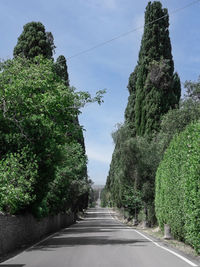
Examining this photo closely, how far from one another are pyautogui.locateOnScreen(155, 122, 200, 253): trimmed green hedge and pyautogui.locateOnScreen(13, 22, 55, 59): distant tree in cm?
1570

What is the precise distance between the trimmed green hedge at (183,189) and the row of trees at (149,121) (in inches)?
417

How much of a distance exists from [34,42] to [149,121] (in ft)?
45.9

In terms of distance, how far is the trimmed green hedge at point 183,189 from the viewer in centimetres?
1227

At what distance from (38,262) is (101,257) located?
80.9 inches

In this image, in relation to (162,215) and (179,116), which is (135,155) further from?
(162,215)

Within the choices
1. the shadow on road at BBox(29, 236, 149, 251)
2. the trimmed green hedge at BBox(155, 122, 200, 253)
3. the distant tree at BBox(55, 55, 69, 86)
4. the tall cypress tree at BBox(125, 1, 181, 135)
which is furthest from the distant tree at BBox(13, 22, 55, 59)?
the shadow on road at BBox(29, 236, 149, 251)

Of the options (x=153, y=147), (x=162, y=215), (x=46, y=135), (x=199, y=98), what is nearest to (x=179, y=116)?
(x=199, y=98)

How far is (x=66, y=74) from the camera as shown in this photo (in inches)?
1713

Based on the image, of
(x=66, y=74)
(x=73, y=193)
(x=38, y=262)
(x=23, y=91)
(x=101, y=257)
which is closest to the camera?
(x=38, y=262)

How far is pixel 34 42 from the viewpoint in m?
32.9

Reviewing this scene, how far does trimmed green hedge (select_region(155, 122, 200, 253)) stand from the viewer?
12266 mm

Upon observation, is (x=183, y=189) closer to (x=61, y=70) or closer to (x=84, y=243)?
(x=84, y=243)

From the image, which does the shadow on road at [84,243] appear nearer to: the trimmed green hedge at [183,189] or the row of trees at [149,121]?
the trimmed green hedge at [183,189]

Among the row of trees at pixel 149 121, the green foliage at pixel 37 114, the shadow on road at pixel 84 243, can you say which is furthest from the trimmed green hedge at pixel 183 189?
the row of trees at pixel 149 121
